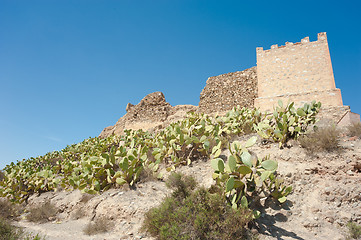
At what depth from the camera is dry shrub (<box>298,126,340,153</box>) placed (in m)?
5.59

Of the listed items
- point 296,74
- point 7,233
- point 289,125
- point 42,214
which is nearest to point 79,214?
point 42,214

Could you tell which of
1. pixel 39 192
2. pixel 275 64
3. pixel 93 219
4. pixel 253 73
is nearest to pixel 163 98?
pixel 253 73

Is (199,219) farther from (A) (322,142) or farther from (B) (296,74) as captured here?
(B) (296,74)

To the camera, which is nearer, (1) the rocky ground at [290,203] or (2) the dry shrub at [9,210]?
(1) the rocky ground at [290,203]

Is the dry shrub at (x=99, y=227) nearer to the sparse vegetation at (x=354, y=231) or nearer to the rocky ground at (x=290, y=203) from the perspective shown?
the rocky ground at (x=290, y=203)

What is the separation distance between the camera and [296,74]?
40.4ft

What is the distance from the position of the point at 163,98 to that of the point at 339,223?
1539 centimetres

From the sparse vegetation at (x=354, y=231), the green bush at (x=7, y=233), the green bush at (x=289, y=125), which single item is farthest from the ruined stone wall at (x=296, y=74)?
the green bush at (x=7, y=233)

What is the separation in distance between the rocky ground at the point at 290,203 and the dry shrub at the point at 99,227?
0.10 meters

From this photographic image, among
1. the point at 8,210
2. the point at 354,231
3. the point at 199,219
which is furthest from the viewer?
the point at 8,210

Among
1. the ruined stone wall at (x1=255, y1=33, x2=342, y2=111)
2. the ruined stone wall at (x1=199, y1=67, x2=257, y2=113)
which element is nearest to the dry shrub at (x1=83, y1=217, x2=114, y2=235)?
the ruined stone wall at (x1=255, y1=33, x2=342, y2=111)

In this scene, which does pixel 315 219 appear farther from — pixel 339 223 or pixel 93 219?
pixel 93 219

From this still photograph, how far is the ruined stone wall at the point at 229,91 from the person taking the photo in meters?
13.7

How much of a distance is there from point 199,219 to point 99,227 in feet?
7.18
